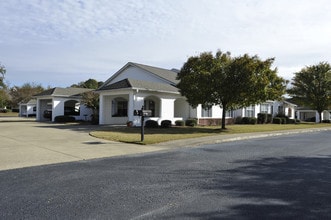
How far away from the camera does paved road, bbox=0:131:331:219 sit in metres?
5.01

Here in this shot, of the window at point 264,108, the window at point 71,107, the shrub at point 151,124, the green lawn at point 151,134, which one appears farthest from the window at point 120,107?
the window at point 264,108

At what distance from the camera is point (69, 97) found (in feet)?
123

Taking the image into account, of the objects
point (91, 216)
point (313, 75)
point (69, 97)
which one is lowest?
point (91, 216)

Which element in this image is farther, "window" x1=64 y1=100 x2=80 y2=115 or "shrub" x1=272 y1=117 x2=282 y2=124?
"shrub" x1=272 y1=117 x2=282 y2=124

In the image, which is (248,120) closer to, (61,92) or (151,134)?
(151,134)

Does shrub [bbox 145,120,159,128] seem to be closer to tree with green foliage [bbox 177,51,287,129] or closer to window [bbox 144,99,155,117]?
tree with green foliage [bbox 177,51,287,129]

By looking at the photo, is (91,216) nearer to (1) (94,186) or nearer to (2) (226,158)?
(1) (94,186)

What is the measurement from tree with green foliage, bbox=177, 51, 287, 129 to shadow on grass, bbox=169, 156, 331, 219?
13257 millimetres

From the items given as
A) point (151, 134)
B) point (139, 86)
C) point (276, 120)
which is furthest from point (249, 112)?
point (151, 134)

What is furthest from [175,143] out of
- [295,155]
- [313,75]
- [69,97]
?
[313,75]

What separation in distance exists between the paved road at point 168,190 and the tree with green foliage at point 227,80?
13.2m

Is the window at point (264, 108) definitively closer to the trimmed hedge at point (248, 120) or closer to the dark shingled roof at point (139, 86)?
the trimmed hedge at point (248, 120)

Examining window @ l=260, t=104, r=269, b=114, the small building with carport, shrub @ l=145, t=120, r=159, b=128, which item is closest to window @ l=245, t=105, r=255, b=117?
window @ l=260, t=104, r=269, b=114

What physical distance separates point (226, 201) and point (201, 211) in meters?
0.77
